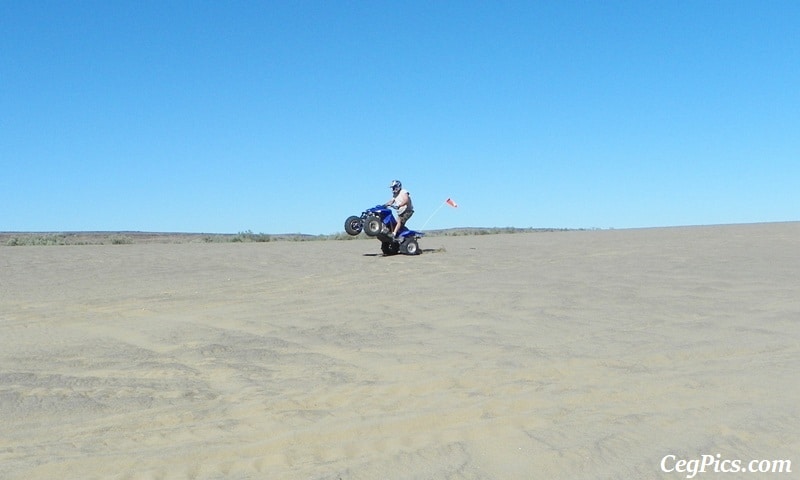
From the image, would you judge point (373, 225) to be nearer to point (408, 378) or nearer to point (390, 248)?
point (390, 248)

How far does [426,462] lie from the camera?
3869 mm

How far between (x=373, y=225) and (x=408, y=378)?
413 inches

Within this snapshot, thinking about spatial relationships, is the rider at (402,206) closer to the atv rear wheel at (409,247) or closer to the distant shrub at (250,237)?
the atv rear wheel at (409,247)

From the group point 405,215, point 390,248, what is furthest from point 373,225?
point 390,248

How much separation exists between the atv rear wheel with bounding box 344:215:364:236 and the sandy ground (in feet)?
17.2

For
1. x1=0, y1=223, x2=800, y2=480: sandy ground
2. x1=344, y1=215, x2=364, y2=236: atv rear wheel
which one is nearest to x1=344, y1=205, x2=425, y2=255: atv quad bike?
x1=344, y1=215, x2=364, y2=236: atv rear wheel

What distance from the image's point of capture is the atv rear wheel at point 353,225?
1609 centimetres

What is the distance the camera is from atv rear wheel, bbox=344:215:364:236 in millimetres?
16094

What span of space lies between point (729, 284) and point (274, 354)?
5.71 metres

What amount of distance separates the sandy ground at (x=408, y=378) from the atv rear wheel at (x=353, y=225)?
525 cm

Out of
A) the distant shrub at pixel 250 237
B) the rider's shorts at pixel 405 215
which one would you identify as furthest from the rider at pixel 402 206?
the distant shrub at pixel 250 237

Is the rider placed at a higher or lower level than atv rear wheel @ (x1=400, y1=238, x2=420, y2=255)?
higher

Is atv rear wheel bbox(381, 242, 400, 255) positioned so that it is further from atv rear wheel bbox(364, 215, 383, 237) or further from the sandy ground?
the sandy ground

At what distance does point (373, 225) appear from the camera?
15.9 metres
